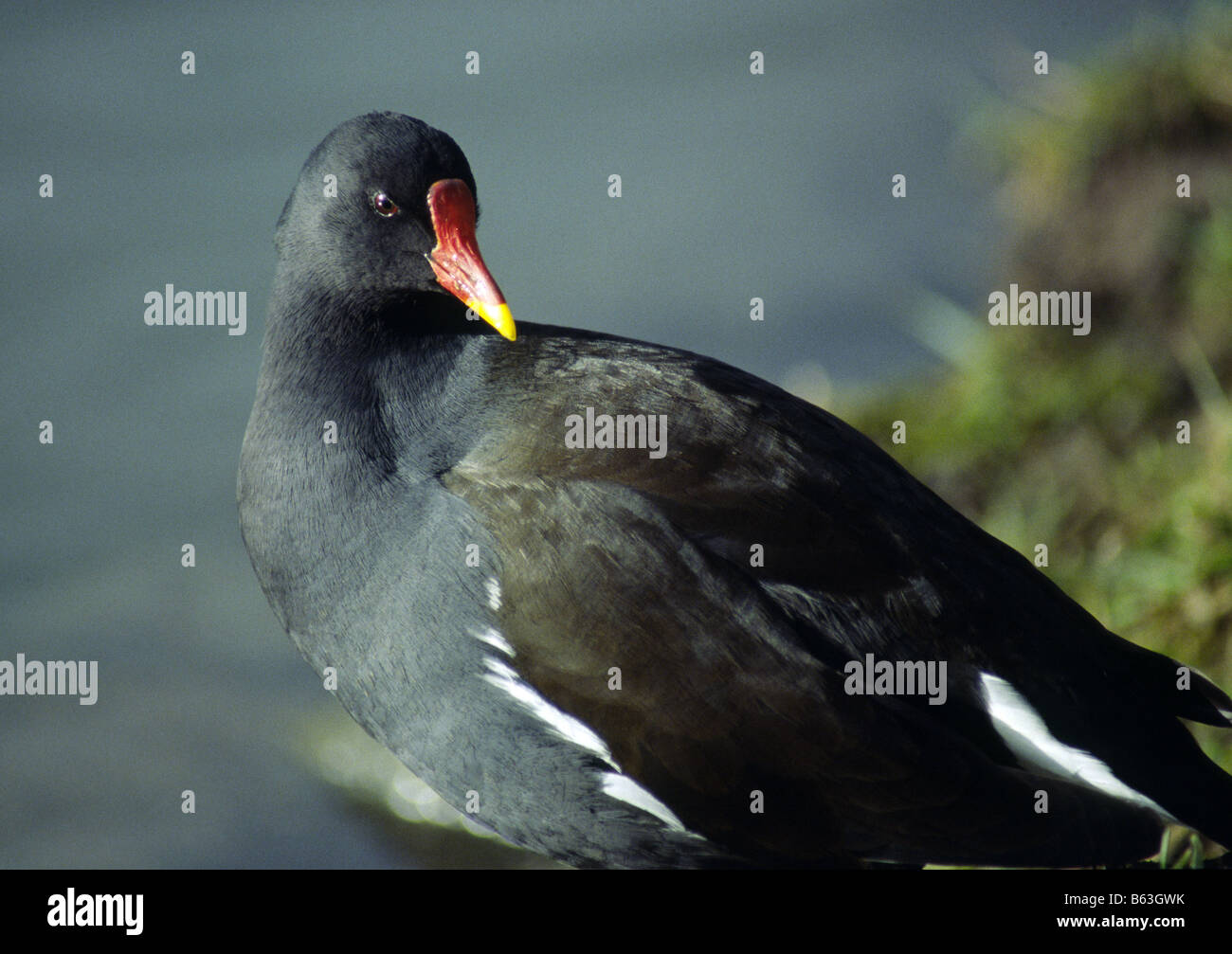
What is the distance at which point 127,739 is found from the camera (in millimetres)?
4871

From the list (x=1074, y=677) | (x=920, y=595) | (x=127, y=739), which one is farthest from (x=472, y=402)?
(x=127, y=739)

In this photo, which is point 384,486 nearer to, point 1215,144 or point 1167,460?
point 1167,460

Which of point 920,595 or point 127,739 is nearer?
point 920,595

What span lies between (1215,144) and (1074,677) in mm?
2917

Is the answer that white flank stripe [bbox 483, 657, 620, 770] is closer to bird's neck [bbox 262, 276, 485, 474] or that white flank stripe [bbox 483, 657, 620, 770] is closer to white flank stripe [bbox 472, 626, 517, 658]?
white flank stripe [bbox 472, 626, 517, 658]

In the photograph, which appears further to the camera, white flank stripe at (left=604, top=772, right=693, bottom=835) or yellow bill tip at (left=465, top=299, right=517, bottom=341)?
yellow bill tip at (left=465, top=299, right=517, bottom=341)

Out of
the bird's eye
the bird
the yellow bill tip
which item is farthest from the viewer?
the bird's eye

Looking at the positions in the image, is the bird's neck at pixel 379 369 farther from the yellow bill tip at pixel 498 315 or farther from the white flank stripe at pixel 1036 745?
the white flank stripe at pixel 1036 745

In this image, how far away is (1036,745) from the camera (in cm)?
268

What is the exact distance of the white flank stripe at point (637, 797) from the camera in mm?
2656

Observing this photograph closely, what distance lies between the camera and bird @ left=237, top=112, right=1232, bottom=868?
2615 mm

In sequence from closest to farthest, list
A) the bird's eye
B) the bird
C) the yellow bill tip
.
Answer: the bird
the yellow bill tip
the bird's eye

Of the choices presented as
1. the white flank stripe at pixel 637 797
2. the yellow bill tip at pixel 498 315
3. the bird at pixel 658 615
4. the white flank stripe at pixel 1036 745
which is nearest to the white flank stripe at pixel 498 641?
the bird at pixel 658 615

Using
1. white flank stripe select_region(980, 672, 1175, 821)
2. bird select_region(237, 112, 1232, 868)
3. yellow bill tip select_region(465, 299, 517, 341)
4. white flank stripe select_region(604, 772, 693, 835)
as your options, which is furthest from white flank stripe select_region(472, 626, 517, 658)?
white flank stripe select_region(980, 672, 1175, 821)
